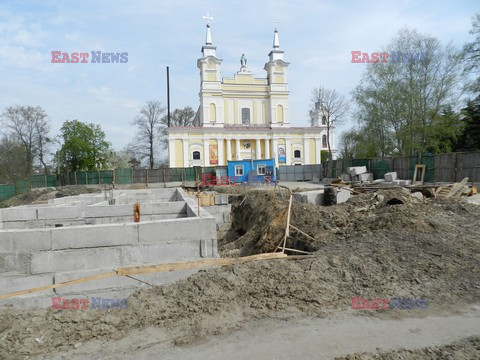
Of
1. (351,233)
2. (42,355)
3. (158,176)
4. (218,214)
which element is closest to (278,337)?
(42,355)

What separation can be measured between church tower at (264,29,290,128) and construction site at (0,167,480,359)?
4225 centimetres

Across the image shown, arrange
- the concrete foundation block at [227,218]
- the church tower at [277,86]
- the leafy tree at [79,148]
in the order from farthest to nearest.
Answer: the church tower at [277,86] < the leafy tree at [79,148] < the concrete foundation block at [227,218]

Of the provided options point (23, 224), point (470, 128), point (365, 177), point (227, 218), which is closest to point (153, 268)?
point (23, 224)

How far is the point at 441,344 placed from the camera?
3039mm

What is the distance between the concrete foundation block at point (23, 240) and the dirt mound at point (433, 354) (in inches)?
157

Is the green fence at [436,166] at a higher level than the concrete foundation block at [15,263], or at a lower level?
higher

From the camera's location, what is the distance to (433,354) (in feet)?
9.40

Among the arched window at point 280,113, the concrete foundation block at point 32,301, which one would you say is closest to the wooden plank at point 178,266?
the concrete foundation block at point 32,301

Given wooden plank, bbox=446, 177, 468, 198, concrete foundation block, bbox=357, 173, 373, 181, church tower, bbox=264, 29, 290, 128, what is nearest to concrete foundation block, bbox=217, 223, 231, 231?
wooden plank, bbox=446, 177, 468, 198

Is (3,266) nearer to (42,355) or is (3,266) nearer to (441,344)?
(42,355)

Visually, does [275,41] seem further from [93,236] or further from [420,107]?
[93,236]

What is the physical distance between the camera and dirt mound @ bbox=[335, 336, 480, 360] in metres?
2.83

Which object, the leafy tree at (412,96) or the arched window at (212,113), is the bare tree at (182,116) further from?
the leafy tree at (412,96)

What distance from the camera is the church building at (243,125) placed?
4088cm
